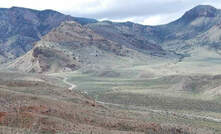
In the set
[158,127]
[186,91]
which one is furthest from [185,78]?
[158,127]

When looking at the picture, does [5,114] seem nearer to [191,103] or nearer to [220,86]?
[191,103]

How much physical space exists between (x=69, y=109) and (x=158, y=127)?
41.4 ft

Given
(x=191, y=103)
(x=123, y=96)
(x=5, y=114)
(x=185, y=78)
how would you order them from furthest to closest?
(x=185, y=78) → (x=123, y=96) → (x=191, y=103) → (x=5, y=114)

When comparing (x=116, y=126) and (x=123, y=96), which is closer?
(x=116, y=126)

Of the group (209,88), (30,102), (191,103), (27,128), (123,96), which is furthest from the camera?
(209,88)

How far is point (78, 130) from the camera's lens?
42344 mm

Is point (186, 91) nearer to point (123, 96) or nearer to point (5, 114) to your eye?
point (123, 96)

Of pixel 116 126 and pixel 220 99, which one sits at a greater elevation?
pixel 116 126

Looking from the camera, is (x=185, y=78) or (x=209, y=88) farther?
(x=185, y=78)

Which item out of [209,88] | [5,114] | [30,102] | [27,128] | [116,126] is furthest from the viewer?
[209,88]

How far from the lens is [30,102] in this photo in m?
52.0

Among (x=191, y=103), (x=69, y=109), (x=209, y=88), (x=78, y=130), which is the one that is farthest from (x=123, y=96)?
(x=78, y=130)

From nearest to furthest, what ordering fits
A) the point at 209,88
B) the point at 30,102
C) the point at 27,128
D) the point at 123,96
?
A: the point at 27,128
the point at 30,102
the point at 123,96
the point at 209,88

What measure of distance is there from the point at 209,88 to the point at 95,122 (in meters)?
81.2
